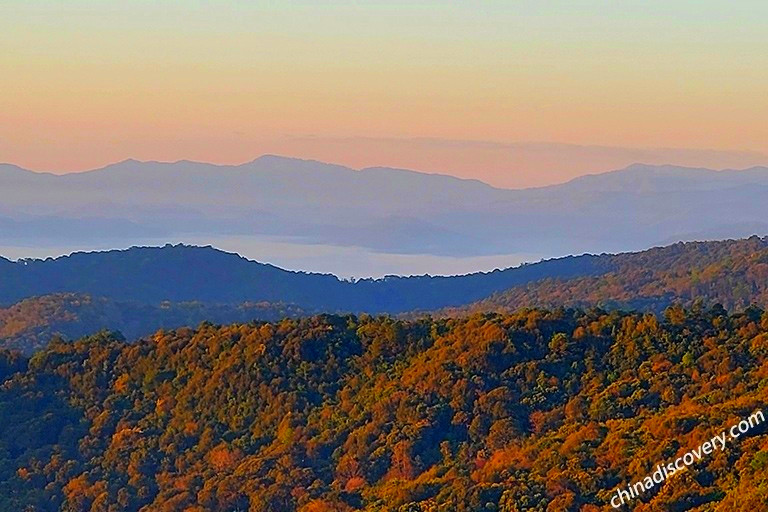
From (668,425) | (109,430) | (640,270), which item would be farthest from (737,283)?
(668,425)

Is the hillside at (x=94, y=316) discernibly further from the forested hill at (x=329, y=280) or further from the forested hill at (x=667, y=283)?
the forested hill at (x=667, y=283)

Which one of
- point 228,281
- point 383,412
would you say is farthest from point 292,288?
point 383,412

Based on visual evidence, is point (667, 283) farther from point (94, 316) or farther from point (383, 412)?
point (383, 412)

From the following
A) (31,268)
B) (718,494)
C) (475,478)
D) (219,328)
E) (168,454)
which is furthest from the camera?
(31,268)

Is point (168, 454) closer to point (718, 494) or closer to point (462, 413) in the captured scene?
point (462, 413)

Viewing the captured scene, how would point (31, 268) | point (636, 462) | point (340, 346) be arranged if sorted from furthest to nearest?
point (31, 268) < point (340, 346) < point (636, 462)

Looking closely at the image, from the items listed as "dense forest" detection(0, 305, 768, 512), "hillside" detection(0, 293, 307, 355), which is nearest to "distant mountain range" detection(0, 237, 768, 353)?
"hillside" detection(0, 293, 307, 355)

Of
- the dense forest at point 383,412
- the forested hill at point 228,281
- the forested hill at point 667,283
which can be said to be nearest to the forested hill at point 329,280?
the forested hill at point 228,281
